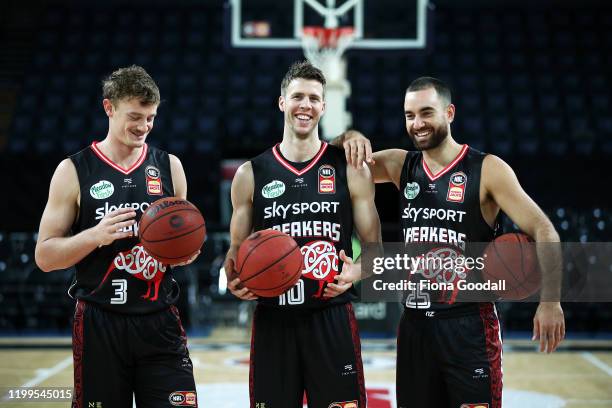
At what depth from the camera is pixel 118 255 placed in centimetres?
318

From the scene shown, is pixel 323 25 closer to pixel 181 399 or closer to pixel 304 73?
pixel 304 73

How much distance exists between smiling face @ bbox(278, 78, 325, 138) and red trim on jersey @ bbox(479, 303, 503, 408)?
1129 mm

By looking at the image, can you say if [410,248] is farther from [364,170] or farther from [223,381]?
[223,381]

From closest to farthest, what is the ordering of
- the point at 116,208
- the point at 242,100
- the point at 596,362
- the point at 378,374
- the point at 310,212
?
1. the point at 116,208
2. the point at 310,212
3. the point at 378,374
4. the point at 596,362
5. the point at 242,100

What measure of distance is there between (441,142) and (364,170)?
0.40 meters

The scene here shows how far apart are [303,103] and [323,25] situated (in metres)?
6.07

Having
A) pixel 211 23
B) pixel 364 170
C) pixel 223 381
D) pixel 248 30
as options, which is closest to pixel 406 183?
pixel 364 170

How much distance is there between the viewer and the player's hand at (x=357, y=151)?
3.31 metres

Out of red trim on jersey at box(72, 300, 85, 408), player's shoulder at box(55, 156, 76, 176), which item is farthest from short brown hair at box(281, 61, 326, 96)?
red trim on jersey at box(72, 300, 85, 408)

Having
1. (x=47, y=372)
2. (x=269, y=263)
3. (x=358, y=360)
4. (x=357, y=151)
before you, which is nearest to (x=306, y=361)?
(x=358, y=360)

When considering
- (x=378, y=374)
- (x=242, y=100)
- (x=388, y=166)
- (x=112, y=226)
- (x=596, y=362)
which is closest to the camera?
(x=112, y=226)

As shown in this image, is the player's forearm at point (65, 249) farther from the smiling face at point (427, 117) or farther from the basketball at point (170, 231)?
the smiling face at point (427, 117)

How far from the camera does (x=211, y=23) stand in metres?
14.3

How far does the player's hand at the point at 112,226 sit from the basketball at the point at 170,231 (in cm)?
7
